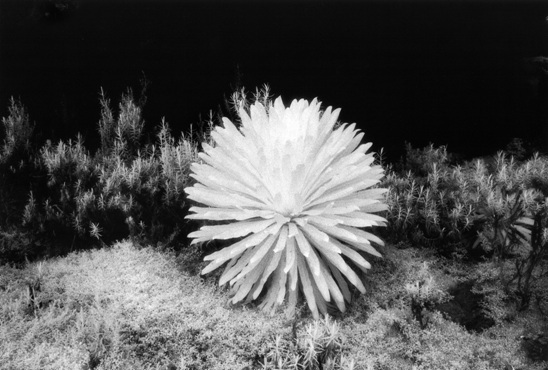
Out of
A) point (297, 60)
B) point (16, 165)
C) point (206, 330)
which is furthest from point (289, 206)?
point (16, 165)

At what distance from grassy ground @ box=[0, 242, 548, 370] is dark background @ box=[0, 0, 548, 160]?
5.19ft

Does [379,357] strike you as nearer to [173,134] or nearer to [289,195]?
[289,195]

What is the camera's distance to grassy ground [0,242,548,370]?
2.33m

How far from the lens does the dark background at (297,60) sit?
3646 millimetres

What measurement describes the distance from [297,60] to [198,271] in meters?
2.02

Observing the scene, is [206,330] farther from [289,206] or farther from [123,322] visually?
[289,206]

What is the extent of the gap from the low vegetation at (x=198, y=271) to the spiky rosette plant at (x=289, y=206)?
236 mm

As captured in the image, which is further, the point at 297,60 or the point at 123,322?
the point at 297,60

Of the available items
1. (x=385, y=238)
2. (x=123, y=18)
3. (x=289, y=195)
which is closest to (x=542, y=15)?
(x=385, y=238)

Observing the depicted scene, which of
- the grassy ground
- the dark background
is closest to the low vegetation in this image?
the grassy ground

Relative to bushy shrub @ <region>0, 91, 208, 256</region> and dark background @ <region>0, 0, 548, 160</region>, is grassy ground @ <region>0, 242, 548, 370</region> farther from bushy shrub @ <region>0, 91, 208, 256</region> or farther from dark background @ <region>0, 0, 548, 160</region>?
dark background @ <region>0, 0, 548, 160</region>

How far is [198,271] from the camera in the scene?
3.00 metres

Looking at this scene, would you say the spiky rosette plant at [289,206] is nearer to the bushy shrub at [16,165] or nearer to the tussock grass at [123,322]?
the tussock grass at [123,322]

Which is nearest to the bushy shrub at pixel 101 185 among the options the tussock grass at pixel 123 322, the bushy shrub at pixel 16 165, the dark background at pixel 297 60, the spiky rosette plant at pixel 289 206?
the bushy shrub at pixel 16 165
